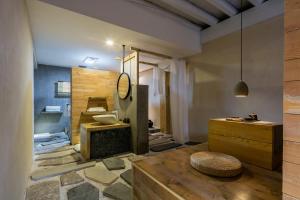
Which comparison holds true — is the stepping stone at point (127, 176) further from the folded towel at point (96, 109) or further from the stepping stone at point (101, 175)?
the folded towel at point (96, 109)

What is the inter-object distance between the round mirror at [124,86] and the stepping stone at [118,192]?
6.32 ft

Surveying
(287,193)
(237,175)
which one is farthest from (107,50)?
(287,193)

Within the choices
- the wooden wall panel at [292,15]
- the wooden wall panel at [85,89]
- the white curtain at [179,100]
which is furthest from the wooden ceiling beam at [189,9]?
the wooden wall panel at [85,89]

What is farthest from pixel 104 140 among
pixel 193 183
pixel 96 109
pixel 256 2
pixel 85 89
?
pixel 256 2

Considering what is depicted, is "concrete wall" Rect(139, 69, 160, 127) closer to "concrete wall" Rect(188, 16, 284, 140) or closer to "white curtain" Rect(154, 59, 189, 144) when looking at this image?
"white curtain" Rect(154, 59, 189, 144)

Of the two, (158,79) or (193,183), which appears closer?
(193,183)

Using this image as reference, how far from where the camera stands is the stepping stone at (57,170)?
7.16 ft

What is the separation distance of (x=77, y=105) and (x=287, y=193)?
163 inches

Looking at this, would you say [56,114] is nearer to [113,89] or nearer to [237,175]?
[113,89]

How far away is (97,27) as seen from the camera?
7.82 ft

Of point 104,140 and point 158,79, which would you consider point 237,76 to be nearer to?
point 158,79

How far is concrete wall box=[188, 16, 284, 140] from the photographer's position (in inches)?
100.0

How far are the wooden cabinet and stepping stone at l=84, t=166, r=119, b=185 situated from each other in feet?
4.87

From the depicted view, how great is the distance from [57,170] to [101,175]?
739 millimetres
